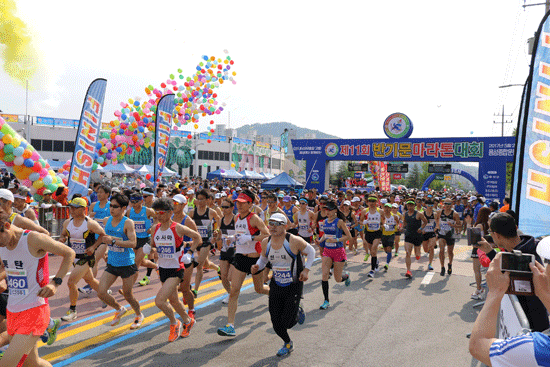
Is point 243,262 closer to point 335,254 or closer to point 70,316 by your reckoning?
point 335,254

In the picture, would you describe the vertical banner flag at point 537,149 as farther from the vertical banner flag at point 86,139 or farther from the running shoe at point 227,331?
A: the vertical banner flag at point 86,139

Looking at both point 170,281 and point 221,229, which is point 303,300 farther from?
point 170,281

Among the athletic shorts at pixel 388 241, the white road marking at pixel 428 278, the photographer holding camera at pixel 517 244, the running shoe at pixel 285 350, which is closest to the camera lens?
the photographer holding camera at pixel 517 244

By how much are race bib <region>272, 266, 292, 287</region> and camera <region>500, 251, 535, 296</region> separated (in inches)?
125

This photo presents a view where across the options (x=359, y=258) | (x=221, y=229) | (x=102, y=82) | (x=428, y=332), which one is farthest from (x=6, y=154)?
(x=428, y=332)

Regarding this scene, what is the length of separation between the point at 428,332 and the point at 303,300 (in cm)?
237

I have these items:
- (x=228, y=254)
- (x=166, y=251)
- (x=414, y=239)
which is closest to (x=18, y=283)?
(x=166, y=251)

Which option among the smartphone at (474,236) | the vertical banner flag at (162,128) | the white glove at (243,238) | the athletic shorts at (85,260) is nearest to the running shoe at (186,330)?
the white glove at (243,238)

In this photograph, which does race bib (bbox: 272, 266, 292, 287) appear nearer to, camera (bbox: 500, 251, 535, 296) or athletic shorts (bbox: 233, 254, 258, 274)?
athletic shorts (bbox: 233, 254, 258, 274)

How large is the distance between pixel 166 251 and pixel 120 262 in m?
0.83

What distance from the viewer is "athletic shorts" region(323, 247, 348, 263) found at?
7480 mm

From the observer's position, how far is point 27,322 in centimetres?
350

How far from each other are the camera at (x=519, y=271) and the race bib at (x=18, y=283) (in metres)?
3.80

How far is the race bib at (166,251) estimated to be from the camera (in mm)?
5402
